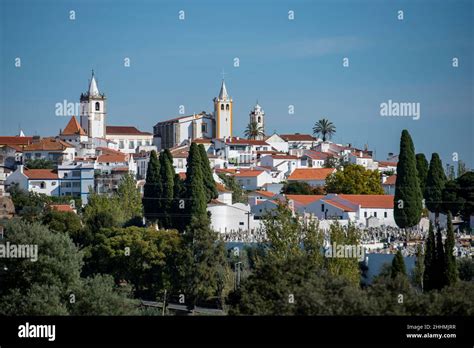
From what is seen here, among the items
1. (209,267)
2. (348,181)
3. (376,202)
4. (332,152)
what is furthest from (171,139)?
(209,267)

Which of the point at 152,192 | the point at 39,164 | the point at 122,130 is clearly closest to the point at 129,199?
the point at 152,192

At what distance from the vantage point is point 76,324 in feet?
37.9

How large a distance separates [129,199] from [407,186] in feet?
30.5

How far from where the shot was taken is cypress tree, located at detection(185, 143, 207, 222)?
→ 3216 cm

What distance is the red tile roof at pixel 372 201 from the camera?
134ft

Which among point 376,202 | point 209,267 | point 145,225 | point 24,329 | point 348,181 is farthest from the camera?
point 348,181

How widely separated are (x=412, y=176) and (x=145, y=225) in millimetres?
7511

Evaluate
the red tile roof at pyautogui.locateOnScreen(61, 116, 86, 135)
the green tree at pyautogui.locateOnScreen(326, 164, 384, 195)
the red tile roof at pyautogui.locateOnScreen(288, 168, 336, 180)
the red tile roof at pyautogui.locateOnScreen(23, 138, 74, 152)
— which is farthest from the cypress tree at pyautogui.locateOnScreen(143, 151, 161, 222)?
the red tile roof at pyautogui.locateOnScreen(61, 116, 86, 135)

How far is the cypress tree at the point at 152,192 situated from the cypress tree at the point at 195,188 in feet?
4.52

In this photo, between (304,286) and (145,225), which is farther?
(145,225)

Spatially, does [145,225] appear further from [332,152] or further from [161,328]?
[332,152]

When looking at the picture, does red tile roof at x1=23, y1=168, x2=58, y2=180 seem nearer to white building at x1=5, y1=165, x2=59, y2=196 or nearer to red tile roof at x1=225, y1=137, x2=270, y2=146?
white building at x1=5, y1=165, x2=59, y2=196

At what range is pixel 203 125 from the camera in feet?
217

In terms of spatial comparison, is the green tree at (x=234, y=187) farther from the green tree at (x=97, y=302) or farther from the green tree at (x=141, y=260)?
the green tree at (x=97, y=302)
